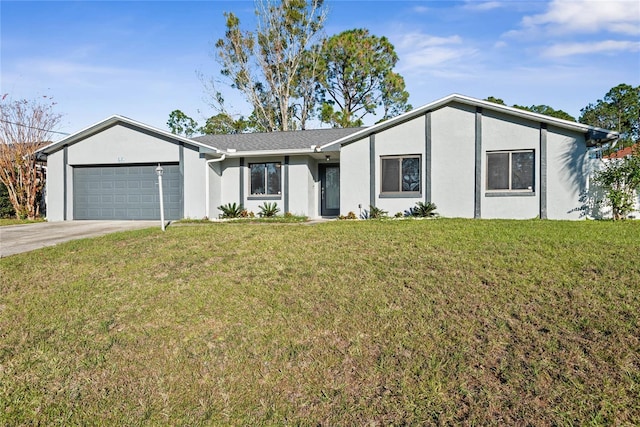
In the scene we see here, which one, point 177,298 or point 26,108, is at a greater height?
point 26,108

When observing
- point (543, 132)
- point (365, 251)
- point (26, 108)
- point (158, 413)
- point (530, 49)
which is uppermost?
point (530, 49)

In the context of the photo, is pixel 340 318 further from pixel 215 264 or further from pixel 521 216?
pixel 521 216

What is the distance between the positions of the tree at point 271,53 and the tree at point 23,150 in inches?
534

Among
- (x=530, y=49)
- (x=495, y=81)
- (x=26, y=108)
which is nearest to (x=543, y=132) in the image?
(x=530, y=49)

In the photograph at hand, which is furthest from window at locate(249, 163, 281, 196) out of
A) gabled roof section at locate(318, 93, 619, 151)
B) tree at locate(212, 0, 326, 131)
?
tree at locate(212, 0, 326, 131)

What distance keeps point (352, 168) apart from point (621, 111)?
3815cm

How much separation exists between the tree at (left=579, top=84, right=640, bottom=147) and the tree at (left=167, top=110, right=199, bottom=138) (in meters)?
37.5

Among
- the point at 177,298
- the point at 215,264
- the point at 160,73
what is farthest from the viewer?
the point at 160,73

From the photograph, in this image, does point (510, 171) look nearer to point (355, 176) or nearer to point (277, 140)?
point (355, 176)

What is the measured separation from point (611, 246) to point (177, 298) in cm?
705

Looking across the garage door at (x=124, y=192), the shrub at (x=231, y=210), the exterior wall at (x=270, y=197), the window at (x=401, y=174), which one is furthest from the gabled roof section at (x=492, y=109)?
the garage door at (x=124, y=192)

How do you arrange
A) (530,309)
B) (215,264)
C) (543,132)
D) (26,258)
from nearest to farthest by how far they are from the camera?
(530,309), (215,264), (26,258), (543,132)

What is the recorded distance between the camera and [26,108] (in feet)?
59.5

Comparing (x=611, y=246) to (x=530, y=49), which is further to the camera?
(x=530, y=49)
